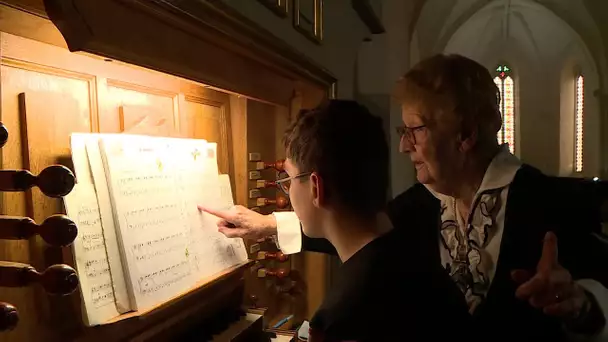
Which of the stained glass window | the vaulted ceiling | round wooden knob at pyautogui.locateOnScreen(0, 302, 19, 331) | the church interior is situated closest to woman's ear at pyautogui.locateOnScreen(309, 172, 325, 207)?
the church interior

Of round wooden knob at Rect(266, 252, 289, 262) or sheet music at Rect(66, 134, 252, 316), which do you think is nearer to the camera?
sheet music at Rect(66, 134, 252, 316)

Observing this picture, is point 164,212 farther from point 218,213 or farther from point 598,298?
point 598,298

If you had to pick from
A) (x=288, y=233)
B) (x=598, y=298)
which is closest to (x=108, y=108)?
(x=288, y=233)

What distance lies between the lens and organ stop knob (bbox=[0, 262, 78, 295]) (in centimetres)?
66

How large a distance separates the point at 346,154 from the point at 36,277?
0.58 m

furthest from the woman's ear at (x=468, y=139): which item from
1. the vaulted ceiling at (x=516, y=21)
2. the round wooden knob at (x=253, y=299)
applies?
the vaulted ceiling at (x=516, y=21)

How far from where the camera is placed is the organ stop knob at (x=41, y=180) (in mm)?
650

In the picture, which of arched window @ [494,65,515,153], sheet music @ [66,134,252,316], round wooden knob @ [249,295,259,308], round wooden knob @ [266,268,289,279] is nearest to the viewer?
sheet music @ [66,134,252,316]

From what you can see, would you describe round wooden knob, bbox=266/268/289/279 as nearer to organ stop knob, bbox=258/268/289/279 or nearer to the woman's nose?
organ stop knob, bbox=258/268/289/279

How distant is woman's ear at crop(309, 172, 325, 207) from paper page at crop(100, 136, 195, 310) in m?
0.34

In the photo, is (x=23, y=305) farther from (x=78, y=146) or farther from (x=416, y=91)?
(x=416, y=91)

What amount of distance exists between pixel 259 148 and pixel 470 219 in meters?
0.73

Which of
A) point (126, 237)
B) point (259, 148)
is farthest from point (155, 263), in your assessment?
point (259, 148)

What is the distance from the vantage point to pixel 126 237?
1.00 meters
